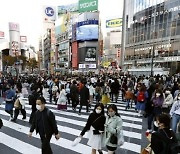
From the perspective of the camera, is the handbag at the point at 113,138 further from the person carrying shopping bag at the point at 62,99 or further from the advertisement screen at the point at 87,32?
the advertisement screen at the point at 87,32

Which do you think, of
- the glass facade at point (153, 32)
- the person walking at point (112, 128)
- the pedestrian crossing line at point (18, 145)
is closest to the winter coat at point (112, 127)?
the person walking at point (112, 128)

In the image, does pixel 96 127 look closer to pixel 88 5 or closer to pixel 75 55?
pixel 75 55

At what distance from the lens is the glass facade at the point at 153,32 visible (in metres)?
38.4

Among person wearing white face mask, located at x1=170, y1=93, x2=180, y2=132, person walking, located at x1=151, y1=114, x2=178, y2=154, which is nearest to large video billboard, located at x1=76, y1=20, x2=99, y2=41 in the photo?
person wearing white face mask, located at x1=170, y1=93, x2=180, y2=132

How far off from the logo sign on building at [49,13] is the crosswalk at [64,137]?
114m

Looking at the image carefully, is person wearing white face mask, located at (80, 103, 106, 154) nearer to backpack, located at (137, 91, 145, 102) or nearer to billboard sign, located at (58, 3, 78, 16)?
backpack, located at (137, 91, 145, 102)

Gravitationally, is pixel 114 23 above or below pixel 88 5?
below

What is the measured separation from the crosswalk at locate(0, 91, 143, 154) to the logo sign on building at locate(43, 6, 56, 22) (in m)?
114

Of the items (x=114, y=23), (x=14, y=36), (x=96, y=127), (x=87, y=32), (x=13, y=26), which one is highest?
(x=13, y=26)

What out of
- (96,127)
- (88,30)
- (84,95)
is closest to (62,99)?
(84,95)

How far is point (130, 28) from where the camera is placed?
179 feet

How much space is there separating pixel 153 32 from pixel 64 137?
41.3 meters

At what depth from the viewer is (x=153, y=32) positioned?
147ft

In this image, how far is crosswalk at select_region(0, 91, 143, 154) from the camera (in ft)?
18.8
